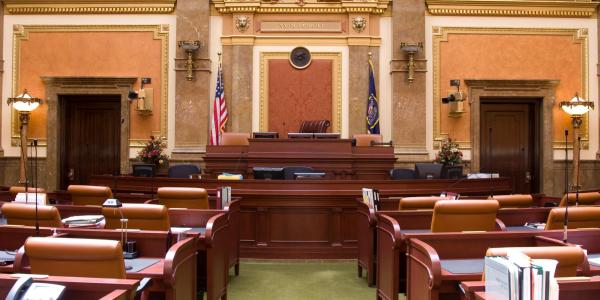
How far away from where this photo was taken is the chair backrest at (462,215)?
378cm

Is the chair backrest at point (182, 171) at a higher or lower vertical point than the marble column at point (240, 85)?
lower

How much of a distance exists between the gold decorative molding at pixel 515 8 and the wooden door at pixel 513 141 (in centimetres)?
195

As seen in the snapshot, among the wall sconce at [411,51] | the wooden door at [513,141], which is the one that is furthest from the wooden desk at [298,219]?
the wooden door at [513,141]

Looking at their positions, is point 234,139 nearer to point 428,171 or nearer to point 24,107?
point 428,171

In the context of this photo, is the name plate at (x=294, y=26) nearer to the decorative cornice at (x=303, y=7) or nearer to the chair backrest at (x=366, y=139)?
the decorative cornice at (x=303, y=7)

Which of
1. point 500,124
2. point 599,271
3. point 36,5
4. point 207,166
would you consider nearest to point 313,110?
point 207,166

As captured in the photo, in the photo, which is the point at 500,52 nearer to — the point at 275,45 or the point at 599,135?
the point at 599,135

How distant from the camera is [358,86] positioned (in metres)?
11.2

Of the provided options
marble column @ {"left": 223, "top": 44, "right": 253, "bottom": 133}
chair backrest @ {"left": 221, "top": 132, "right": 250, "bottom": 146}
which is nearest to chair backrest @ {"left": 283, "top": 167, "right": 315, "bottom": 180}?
chair backrest @ {"left": 221, "top": 132, "right": 250, "bottom": 146}

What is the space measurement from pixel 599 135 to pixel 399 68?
462 centimetres

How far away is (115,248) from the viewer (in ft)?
7.89

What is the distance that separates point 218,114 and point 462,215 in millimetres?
7754

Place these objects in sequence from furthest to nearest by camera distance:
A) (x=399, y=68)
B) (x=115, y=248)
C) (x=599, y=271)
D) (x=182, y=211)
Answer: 1. (x=399, y=68)
2. (x=182, y=211)
3. (x=599, y=271)
4. (x=115, y=248)

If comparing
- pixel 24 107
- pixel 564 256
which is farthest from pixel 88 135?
pixel 564 256
